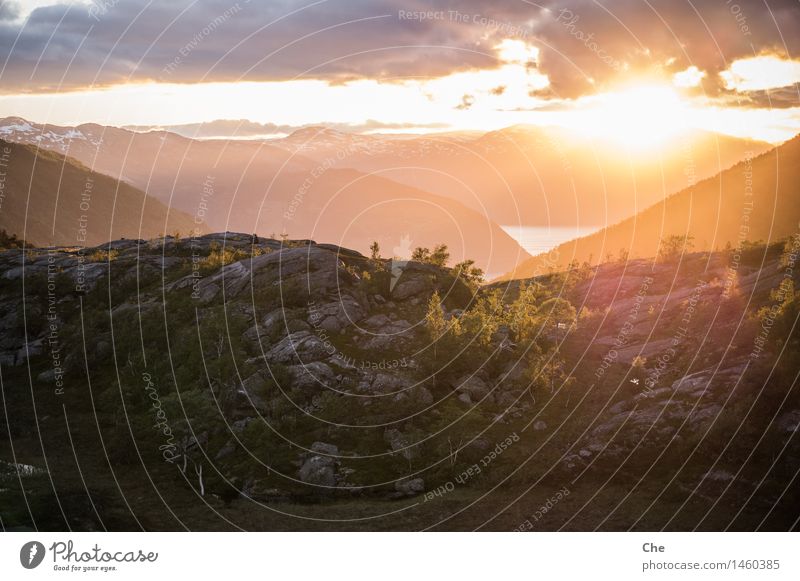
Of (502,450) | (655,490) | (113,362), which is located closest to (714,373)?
(655,490)

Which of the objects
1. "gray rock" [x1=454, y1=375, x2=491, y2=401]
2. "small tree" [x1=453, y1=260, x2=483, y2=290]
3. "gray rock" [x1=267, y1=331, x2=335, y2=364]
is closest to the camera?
"gray rock" [x1=454, y1=375, x2=491, y2=401]

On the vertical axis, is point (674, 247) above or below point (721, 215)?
below

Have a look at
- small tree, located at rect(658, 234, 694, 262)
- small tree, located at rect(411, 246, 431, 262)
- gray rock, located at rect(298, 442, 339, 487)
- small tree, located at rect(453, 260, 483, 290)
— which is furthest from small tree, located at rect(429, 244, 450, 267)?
gray rock, located at rect(298, 442, 339, 487)

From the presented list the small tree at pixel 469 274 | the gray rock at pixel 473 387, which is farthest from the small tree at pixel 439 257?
the gray rock at pixel 473 387

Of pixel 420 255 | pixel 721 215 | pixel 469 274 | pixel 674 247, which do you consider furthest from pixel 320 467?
pixel 721 215

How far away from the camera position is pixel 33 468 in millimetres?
40875

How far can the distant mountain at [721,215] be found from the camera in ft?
404

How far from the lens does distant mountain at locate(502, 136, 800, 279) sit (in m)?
123

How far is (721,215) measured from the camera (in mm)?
145000

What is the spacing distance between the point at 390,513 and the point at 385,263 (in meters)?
34.5

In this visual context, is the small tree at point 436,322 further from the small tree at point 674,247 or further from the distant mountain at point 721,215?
the distant mountain at point 721,215

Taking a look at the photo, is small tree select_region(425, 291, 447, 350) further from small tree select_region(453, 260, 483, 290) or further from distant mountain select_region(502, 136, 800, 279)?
distant mountain select_region(502, 136, 800, 279)

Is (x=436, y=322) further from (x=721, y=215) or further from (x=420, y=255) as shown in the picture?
(x=721, y=215)

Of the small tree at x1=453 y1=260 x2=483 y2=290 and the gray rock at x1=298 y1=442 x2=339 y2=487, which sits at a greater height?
the small tree at x1=453 y1=260 x2=483 y2=290
